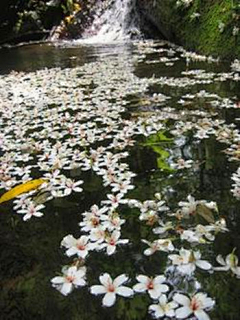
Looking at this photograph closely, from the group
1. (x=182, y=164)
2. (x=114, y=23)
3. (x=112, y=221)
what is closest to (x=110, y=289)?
(x=112, y=221)

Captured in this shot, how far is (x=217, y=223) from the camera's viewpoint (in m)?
2.74

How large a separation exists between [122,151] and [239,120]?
5.08ft

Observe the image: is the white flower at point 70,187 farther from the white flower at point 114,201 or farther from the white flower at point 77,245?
the white flower at point 77,245

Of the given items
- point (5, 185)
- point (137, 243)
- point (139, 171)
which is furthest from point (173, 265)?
point (5, 185)

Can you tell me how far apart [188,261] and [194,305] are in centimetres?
39

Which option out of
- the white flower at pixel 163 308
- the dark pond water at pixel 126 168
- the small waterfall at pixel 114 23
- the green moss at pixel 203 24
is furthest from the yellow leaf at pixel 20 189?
the small waterfall at pixel 114 23

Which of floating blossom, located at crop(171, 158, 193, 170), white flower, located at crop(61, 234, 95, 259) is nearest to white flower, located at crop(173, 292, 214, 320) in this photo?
white flower, located at crop(61, 234, 95, 259)

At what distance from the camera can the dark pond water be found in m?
2.23

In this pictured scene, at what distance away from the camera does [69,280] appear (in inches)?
91.1

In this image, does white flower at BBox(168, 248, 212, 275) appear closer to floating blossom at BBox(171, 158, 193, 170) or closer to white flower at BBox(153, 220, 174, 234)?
white flower at BBox(153, 220, 174, 234)

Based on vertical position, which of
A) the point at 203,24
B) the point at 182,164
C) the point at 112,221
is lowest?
the point at 182,164

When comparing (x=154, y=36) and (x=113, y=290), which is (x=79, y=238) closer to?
(x=113, y=290)

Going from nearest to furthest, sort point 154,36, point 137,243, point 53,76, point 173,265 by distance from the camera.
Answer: point 173,265, point 137,243, point 53,76, point 154,36

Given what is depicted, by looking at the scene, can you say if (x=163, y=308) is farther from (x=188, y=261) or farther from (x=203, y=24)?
A: (x=203, y=24)
